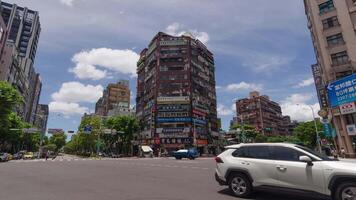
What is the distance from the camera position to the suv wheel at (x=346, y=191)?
18.4ft

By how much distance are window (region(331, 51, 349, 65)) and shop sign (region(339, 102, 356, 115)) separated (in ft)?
24.8

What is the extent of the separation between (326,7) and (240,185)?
1450 inches

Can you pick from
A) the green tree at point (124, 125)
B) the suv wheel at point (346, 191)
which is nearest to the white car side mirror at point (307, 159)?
the suv wheel at point (346, 191)

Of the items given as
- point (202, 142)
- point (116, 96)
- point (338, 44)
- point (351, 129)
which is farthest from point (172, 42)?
point (116, 96)

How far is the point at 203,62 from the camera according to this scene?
79.2 m

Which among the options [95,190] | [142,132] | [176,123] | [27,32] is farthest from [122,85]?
[95,190]

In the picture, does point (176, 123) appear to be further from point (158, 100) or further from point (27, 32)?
point (27, 32)

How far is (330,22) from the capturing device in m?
33.9

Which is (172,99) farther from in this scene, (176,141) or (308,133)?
(308,133)

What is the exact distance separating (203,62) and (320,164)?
244ft

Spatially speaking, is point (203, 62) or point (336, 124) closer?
point (336, 124)

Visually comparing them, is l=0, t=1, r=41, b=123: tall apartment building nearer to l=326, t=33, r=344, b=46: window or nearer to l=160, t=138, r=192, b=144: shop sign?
l=160, t=138, r=192, b=144: shop sign

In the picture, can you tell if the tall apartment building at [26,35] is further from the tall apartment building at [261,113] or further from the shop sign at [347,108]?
the shop sign at [347,108]

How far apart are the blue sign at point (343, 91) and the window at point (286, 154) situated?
77.8 ft
